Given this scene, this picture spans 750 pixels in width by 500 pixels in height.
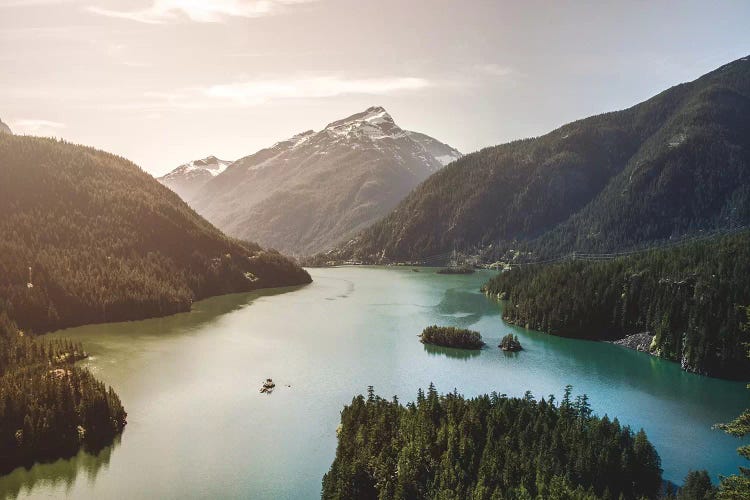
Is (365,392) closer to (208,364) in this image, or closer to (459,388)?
(459,388)

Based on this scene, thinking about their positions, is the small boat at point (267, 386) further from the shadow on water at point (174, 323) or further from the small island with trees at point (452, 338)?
the shadow on water at point (174, 323)

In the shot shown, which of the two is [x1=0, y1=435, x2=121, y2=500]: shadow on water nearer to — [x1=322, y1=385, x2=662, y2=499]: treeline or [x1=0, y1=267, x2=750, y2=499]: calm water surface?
[x1=0, y1=267, x2=750, y2=499]: calm water surface

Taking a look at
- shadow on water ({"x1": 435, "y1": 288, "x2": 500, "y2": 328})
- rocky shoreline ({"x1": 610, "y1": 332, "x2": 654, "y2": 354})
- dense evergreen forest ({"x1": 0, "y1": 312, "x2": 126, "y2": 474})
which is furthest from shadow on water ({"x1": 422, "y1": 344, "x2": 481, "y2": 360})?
dense evergreen forest ({"x1": 0, "y1": 312, "x2": 126, "y2": 474})

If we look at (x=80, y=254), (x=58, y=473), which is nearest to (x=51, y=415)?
(x=58, y=473)

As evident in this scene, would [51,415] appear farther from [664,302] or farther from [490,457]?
[664,302]

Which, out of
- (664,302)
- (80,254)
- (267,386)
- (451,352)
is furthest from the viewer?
(80,254)

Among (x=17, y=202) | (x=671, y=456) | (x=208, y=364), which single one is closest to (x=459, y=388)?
(x=671, y=456)

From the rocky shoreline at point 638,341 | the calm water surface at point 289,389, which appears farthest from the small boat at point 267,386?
the rocky shoreline at point 638,341
